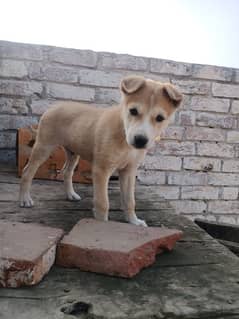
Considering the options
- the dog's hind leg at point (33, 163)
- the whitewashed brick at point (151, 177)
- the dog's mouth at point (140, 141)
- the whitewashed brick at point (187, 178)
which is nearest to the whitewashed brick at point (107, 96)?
the whitewashed brick at point (151, 177)

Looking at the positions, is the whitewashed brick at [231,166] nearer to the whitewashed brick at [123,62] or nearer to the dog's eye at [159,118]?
the whitewashed brick at [123,62]

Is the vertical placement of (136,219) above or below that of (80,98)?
below

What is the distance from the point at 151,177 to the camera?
4277 mm

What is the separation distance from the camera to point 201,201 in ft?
14.8

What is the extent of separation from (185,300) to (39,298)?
51 centimetres

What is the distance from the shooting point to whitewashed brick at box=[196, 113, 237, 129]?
14.3ft

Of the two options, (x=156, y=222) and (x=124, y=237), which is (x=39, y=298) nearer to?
(x=124, y=237)

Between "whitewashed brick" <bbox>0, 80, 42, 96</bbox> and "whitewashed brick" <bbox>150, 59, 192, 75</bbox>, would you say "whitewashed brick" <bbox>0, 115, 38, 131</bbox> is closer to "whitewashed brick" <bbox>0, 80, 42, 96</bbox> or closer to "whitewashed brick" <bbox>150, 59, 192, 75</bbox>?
"whitewashed brick" <bbox>0, 80, 42, 96</bbox>

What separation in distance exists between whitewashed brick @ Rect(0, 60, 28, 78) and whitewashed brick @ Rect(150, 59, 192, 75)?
1.45 metres

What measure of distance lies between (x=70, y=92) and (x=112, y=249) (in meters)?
2.80

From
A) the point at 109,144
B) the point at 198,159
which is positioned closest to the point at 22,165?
the point at 109,144

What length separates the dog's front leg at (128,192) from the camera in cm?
225


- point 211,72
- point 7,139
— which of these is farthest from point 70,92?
point 211,72

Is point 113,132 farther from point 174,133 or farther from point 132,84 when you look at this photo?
point 174,133
